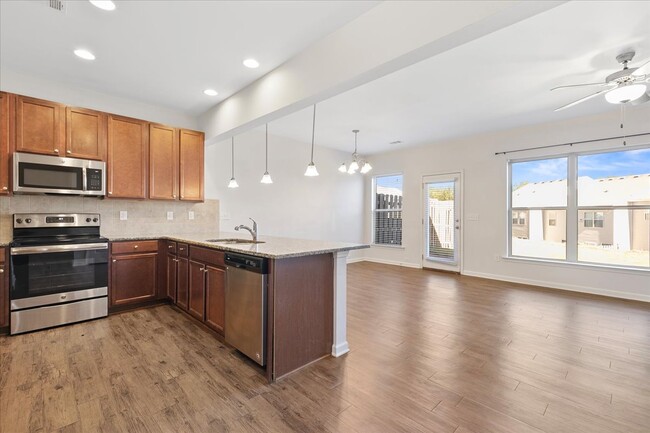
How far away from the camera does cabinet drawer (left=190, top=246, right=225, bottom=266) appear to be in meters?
2.76

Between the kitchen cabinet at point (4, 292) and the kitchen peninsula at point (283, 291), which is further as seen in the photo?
the kitchen cabinet at point (4, 292)

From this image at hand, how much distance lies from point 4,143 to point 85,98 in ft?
3.38

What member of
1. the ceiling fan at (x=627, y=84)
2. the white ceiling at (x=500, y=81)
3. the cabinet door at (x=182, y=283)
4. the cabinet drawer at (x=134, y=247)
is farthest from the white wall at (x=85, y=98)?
the ceiling fan at (x=627, y=84)

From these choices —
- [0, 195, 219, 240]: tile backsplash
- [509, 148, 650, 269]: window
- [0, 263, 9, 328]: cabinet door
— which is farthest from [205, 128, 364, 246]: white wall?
[509, 148, 650, 269]: window

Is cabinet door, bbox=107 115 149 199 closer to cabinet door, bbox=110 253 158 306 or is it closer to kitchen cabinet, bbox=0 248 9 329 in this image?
cabinet door, bbox=110 253 158 306

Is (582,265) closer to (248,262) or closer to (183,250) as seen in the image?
(248,262)

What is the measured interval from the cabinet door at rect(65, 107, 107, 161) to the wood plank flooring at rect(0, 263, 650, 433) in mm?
1936

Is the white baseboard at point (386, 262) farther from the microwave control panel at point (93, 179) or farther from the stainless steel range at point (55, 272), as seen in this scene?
the microwave control panel at point (93, 179)

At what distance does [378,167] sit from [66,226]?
6234 mm

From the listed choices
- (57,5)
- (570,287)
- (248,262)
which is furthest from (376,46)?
(570,287)

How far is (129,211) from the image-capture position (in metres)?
3.98

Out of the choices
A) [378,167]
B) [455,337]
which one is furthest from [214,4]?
[378,167]

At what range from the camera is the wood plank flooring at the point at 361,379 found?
1.73 m

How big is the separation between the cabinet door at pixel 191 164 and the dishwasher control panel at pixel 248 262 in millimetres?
2136
